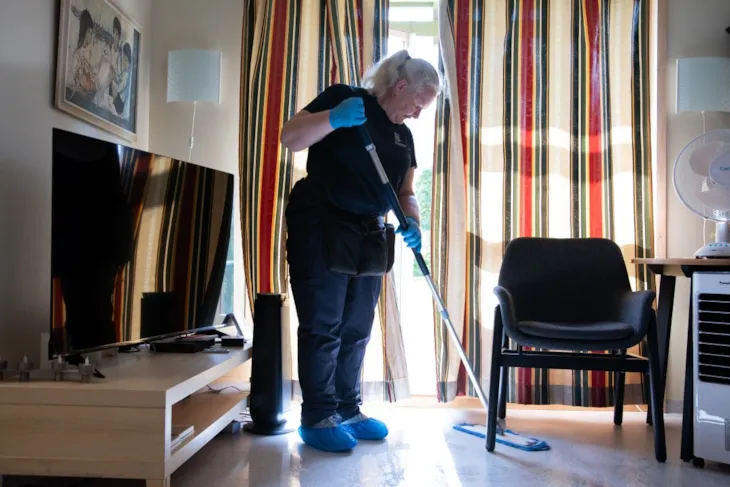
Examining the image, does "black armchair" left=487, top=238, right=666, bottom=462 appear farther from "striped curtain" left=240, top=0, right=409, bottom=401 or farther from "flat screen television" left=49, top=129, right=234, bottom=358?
"flat screen television" left=49, top=129, right=234, bottom=358

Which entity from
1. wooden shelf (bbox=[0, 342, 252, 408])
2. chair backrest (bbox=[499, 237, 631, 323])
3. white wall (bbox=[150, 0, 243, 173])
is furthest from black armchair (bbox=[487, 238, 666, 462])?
white wall (bbox=[150, 0, 243, 173])

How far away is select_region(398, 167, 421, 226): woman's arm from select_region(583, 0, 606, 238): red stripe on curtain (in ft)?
2.78

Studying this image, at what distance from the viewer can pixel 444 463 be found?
2.01 metres

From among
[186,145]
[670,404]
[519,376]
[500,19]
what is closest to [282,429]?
[519,376]

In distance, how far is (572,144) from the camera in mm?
2793

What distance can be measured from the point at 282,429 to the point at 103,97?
4.70 feet

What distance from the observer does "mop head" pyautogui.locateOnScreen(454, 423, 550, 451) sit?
7.15 feet

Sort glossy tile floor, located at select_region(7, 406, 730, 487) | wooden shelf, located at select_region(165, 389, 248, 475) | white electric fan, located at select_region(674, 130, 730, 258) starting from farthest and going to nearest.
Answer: white electric fan, located at select_region(674, 130, 730, 258) → glossy tile floor, located at select_region(7, 406, 730, 487) → wooden shelf, located at select_region(165, 389, 248, 475)

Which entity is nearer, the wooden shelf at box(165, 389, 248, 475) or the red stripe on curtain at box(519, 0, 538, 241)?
the wooden shelf at box(165, 389, 248, 475)

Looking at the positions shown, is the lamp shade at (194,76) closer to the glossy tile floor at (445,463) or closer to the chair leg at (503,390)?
the glossy tile floor at (445,463)

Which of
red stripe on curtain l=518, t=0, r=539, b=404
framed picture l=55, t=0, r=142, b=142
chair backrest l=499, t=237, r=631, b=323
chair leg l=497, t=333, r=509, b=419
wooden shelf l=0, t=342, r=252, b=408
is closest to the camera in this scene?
wooden shelf l=0, t=342, r=252, b=408

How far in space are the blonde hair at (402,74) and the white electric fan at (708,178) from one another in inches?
38.5

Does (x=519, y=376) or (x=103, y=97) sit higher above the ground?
(x=103, y=97)

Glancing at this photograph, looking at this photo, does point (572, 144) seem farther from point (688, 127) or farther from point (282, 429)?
point (282, 429)
